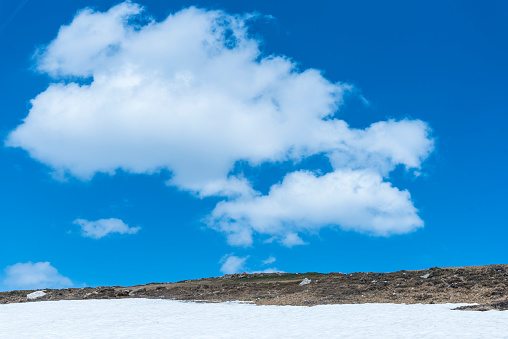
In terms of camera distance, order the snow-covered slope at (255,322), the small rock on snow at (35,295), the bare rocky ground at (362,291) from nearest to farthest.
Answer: the snow-covered slope at (255,322), the bare rocky ground at (362,291), the small rock on snow at (35,295)

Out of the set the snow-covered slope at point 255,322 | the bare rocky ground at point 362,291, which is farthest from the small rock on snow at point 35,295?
the snow-covered slope at point 255,322

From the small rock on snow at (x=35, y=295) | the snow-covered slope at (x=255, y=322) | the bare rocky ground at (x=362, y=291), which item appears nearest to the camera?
the snow-covered slope at (x=255, y=322)

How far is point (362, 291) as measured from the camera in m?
33.2

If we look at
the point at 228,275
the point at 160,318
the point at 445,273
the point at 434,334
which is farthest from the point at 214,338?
the point at 228,275

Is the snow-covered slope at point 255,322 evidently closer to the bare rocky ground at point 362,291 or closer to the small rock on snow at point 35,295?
the bare rocky ground at point 362,291

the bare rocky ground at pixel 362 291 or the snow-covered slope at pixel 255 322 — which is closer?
the snow-covered slope at pixel 255 322

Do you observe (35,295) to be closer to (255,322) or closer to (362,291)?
(255,322)

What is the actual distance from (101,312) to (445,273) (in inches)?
1106

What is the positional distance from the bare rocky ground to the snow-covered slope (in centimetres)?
303

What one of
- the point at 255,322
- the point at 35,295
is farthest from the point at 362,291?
the point at 35,295

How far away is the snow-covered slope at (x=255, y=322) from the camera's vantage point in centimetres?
1900

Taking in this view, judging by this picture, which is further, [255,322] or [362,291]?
[362,291]

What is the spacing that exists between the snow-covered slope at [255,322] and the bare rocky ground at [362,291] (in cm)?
303

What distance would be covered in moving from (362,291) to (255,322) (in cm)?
1320
